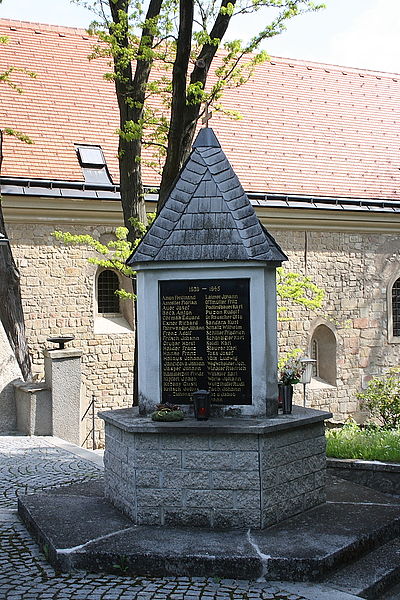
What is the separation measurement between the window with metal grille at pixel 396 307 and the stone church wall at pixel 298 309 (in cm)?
39

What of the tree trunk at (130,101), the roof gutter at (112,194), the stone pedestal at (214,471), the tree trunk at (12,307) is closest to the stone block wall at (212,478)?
the stone pedestal at (214,471)

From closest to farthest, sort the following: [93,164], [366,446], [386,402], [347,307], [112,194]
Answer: [366,446], [386,402], [112,194], [93,164], [347,307]

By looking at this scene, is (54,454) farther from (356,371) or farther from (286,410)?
(356,371)

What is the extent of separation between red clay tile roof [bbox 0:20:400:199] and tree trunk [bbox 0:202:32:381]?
2.21m

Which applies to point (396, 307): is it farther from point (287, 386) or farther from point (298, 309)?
point (287, 386)

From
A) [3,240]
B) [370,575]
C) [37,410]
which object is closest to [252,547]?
[370,575]

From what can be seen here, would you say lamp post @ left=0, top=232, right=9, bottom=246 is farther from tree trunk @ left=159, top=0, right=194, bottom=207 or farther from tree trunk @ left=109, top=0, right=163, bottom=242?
tree trunk @ left=159, top=0, right=194, bottom=207

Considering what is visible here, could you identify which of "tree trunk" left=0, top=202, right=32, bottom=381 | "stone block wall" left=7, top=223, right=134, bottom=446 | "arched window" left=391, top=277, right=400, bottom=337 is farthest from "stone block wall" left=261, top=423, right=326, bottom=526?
"arched window" left=391, top=277, right=400, bottom=337

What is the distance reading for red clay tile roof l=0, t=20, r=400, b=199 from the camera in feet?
52.1

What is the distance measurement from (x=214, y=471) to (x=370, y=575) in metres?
1.41

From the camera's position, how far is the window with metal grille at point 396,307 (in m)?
19.3

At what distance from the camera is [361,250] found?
1864cm

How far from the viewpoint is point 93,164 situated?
1558 cm

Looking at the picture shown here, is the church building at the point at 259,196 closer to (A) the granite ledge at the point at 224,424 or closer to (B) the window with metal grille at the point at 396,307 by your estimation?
(B) the window with metal grille at the point at 396,307
